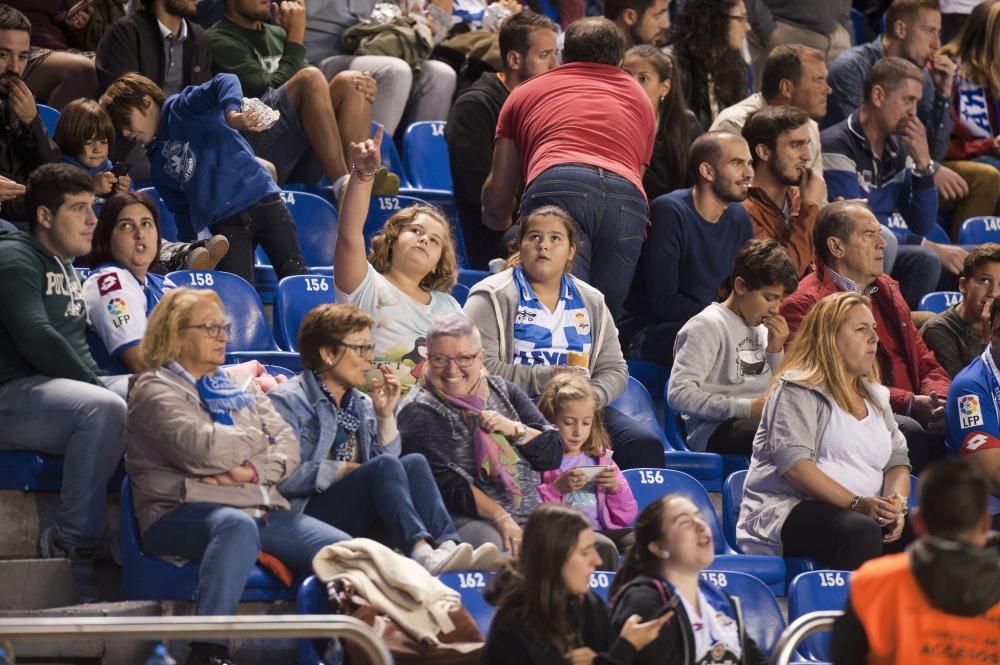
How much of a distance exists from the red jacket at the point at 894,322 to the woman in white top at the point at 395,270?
1395mm

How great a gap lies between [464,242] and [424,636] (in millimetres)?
3429

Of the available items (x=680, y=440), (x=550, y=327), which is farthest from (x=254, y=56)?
(x=680, y=440)

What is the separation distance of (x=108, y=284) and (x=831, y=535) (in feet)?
7.92

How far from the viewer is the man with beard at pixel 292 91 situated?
24.1ft

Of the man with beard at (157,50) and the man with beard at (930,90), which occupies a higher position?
the man with beard at (157,50)

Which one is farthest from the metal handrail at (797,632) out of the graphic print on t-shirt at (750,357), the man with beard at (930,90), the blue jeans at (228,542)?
the man with beard at (930,90)

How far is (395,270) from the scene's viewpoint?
582cm

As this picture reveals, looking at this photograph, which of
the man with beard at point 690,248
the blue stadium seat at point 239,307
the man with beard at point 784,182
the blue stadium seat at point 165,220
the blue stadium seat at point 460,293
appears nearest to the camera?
the blue stadium seat at point 239,307

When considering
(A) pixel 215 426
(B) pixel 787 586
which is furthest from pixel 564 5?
(A) pixel 215 426

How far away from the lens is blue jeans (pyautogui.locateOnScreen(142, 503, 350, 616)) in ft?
14.8

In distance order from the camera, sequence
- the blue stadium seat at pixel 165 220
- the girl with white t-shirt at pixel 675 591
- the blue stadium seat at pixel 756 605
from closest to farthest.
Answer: the girl with white t-shirt at pixel 675 591
the blue stadium seat at pixel 756 605
the blue stadium seat at pixel 165 220

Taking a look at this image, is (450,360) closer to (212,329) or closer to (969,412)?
(212,329)

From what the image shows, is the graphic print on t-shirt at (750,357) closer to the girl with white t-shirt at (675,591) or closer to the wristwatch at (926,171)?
the girl with white t-shirt at (675,591)

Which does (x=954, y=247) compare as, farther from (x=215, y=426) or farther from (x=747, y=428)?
(x=215, y=426)
